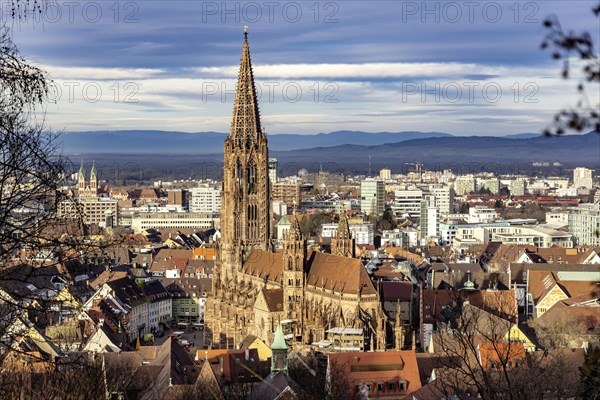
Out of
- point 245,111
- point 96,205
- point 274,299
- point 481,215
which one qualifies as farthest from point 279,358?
point 96,205

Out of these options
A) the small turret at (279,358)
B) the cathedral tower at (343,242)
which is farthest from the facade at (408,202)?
the small turret at (279,358)

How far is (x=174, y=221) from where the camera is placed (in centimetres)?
17475

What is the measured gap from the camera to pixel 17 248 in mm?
15133

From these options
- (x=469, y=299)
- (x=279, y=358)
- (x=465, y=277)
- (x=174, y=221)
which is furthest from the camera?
(x=174, y=221)

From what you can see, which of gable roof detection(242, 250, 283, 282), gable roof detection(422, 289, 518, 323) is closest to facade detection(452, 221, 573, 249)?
gable roof detection(242, 250, 283, 282)

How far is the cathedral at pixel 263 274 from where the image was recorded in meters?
58.8

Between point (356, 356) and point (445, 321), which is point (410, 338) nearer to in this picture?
point (445, 321)

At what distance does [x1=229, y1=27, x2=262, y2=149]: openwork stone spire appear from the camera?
247ft

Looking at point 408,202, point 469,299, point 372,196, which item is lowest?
point 408,202

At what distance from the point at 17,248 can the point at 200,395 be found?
2472cm

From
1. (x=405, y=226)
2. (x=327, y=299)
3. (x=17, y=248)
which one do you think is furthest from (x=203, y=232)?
(x=17, y=248)

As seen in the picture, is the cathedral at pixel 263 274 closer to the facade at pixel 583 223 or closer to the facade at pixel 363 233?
the facade at pixel 583 223

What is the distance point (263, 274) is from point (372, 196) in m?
117

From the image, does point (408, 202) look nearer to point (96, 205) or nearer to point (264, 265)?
point (96, 205)
